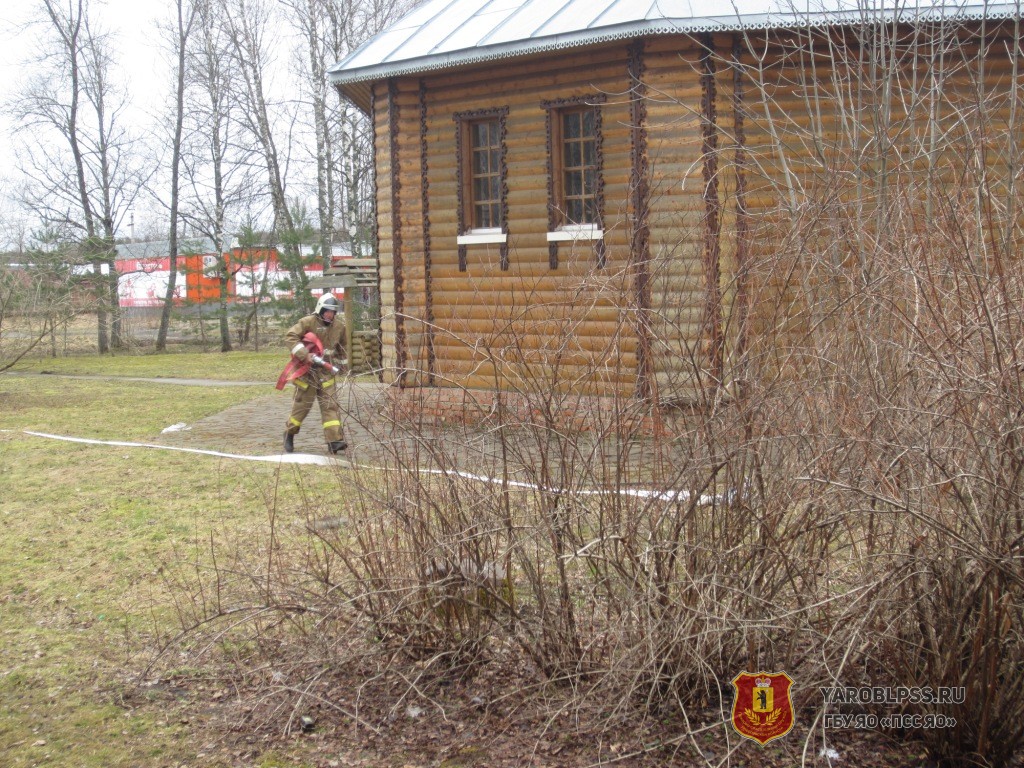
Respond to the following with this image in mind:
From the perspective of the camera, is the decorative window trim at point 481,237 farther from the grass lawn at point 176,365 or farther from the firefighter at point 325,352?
the grass lawn at point 176,365

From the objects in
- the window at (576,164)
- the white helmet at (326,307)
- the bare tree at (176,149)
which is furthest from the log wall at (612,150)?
the bare tree at (176,149)

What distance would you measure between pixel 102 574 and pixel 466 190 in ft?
26.1

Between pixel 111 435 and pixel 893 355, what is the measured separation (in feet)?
41.7

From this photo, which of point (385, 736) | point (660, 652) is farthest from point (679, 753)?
point (385, 736)

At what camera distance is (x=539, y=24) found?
42.8 ft

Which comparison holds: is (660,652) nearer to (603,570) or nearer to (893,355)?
(603,570)

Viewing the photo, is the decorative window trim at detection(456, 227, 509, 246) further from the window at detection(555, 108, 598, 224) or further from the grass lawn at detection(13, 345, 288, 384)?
the grass lawn at detection(13, 345, 288, 384)

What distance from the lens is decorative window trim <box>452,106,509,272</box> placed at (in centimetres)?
1366

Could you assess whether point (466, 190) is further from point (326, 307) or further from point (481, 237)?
point (326, 307)

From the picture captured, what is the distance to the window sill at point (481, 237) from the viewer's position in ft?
45.1

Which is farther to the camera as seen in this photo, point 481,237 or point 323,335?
point 481,237

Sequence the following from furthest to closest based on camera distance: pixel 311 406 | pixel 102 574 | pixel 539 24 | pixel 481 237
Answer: pixel 481 237
pixel 539 24
pixel 311 406
pixel 102 574

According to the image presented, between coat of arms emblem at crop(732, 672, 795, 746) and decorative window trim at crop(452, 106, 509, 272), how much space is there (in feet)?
31.7

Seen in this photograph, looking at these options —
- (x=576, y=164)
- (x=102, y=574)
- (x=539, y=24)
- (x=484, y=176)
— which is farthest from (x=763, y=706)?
(x=484, y=176)
